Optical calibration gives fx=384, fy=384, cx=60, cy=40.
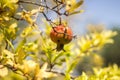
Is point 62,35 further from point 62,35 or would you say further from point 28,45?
point 28,45

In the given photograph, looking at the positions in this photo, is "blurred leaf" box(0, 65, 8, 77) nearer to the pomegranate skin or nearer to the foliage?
the foliage

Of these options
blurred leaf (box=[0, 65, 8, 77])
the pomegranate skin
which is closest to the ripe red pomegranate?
the pomegranate skin

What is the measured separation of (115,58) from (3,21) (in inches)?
596

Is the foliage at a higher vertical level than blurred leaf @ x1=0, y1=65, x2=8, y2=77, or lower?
→ higher

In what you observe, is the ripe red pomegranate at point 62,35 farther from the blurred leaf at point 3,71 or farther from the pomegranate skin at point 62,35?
the blurred leaf at point 3,71

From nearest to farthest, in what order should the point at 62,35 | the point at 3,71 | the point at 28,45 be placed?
the point at 3,71 < the point at 62,35 < the point at 28,45

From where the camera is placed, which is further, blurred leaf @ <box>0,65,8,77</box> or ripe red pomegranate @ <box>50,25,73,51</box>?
ripe red pomegranate @ <box>50,25,73,51</box>

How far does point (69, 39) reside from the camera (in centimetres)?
154

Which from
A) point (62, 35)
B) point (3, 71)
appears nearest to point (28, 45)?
point (62, 35)

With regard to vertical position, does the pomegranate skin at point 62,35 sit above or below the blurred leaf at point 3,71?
above

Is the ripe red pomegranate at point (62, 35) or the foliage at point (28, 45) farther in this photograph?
the ripe red pomegranate at point (62, 35)

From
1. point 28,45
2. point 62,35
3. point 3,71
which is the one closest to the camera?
point 3,71

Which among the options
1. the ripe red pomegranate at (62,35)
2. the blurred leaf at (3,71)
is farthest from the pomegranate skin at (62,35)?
the blurred leaf at (3,71)

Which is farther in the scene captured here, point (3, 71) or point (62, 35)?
point (62, 35)
